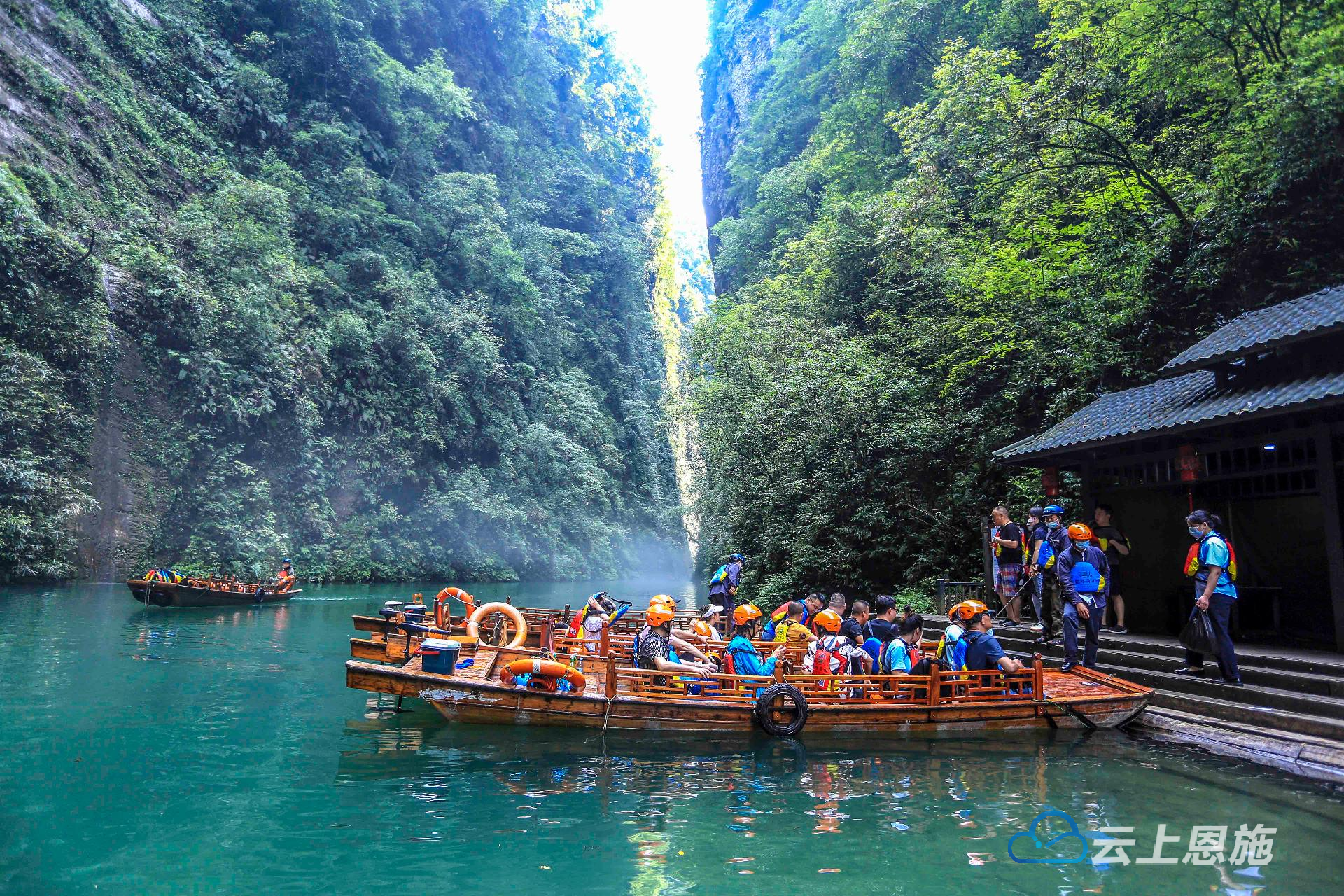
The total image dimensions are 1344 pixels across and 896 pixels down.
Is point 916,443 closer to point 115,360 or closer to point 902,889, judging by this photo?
point 902,889

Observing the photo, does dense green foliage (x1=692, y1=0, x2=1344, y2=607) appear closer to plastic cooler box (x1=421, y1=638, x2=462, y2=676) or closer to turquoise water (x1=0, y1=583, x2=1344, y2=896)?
turquoise water (x1=0, y1=583, x2=1344, y2=896)

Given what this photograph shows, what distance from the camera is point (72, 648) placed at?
1256 centimetres

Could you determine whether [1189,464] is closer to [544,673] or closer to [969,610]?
[969,610]

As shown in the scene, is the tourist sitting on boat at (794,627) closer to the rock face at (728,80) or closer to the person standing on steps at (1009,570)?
the person standing on steps at (1009,570)

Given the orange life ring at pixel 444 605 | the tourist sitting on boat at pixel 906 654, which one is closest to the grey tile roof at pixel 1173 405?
the tourist sitting on boat at pixel 906 654

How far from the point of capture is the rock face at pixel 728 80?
44.9m

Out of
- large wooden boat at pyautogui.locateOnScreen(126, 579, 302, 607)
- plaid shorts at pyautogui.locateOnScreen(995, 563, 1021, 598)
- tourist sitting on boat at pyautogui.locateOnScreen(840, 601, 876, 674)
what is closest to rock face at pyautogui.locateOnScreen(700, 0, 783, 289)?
large wooden boat at pyautogui.locateOnScreen(126, 579, 302, 607)

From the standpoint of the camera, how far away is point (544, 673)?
27.1ft

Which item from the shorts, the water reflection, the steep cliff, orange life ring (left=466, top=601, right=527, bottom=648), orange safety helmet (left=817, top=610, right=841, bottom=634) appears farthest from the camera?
the steep cliff

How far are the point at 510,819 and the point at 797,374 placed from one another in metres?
14.5

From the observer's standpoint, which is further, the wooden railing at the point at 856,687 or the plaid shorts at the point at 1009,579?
the plaid shorts at the point at 1009,579

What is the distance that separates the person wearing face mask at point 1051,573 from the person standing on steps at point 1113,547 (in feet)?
1.41

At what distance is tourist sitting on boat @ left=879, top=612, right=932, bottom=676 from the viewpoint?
28.1ft

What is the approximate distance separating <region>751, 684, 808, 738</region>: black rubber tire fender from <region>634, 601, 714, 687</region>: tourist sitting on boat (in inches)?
34.5
